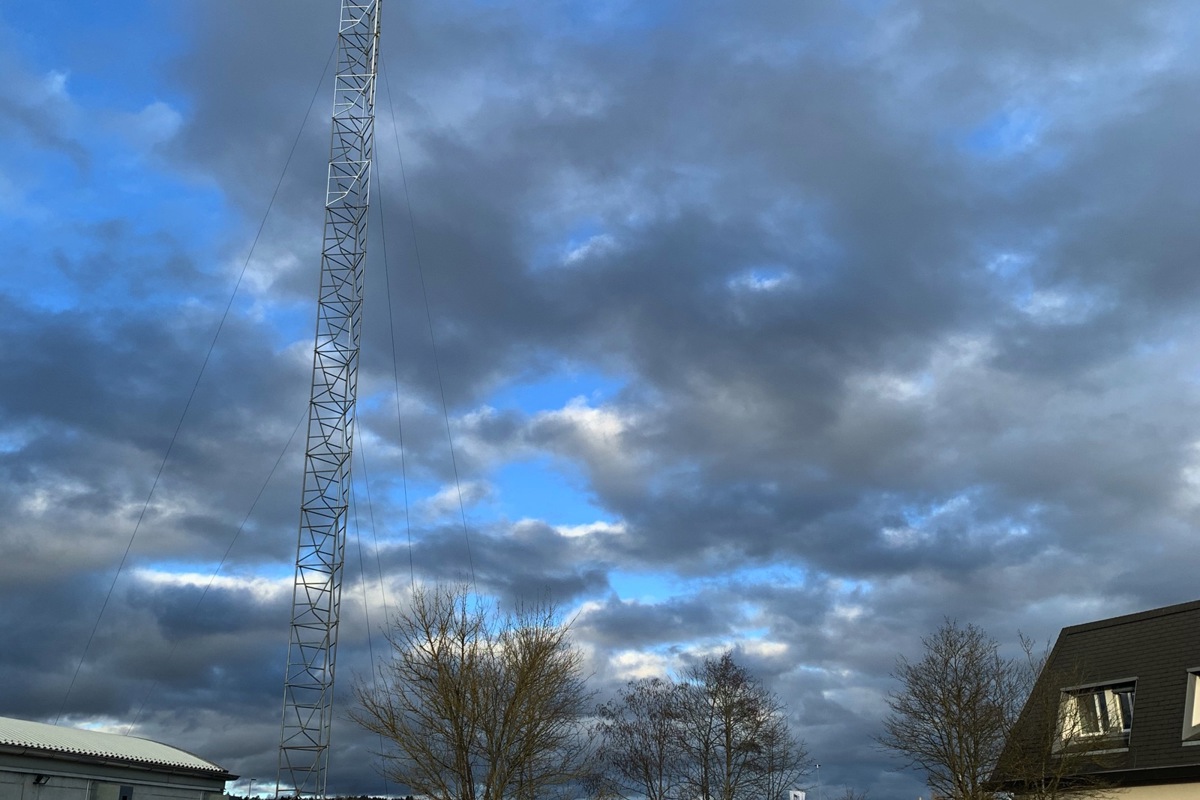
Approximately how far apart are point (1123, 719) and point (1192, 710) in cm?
364

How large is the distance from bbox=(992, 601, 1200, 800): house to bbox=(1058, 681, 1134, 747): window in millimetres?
40

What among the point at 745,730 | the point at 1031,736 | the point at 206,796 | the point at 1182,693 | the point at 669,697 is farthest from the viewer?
the point at 669,697

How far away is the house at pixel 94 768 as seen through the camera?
1874 inches

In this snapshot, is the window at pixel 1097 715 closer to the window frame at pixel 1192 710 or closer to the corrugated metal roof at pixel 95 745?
the window frame at pixel 1192 710

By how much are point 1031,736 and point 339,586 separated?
1352 inches

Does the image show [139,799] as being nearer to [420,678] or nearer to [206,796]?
[206,796]

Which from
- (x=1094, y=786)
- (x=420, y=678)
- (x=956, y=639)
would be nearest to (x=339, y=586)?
(x=420, y=678)

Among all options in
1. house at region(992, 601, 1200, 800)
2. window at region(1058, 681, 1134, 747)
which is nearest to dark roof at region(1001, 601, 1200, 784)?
house at region(992, 601, 1200, 800)

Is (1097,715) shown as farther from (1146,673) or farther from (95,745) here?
(95,745)

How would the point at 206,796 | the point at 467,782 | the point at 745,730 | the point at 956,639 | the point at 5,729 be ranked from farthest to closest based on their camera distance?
the point at 745,730 < the point at 206,796 < the point at 5,729 < the point at 956,639 < the point at 467,782

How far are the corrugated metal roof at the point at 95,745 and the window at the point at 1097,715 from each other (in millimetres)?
43827

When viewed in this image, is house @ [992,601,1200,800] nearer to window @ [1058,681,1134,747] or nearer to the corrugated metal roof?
window @ [1058,681,1134,747]

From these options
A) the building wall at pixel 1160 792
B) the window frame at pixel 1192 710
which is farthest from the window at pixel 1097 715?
the window frame at pixel 1192 710

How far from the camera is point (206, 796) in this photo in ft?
204
